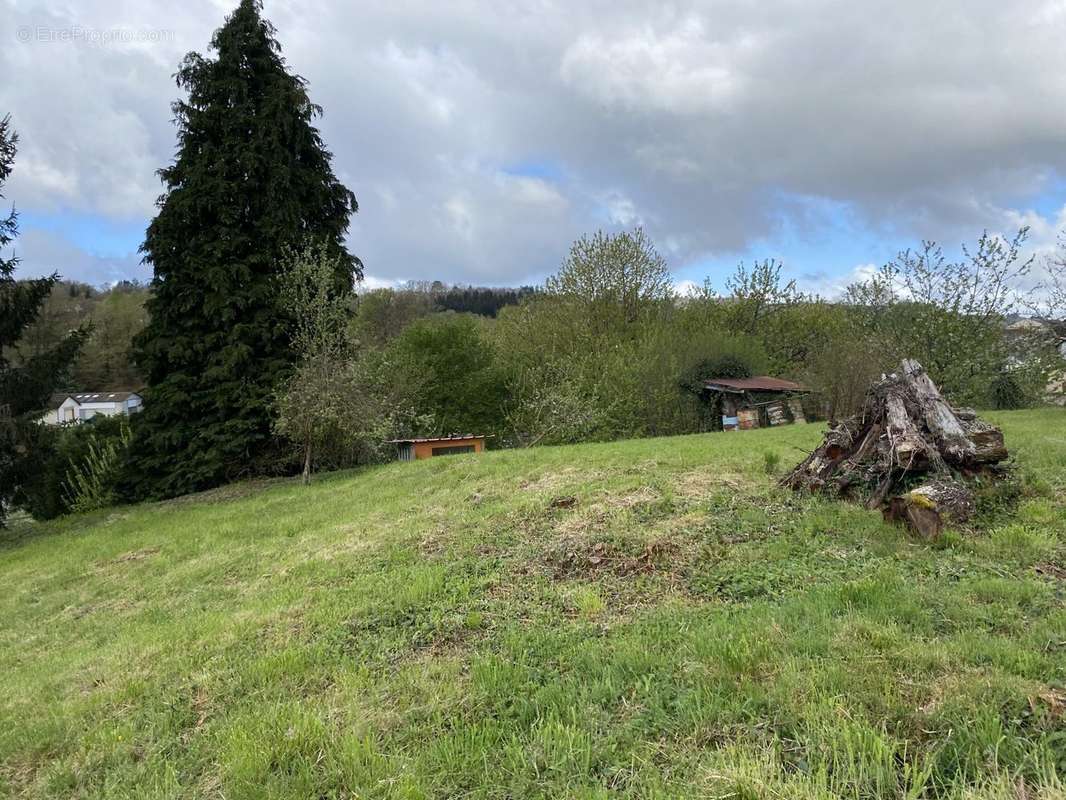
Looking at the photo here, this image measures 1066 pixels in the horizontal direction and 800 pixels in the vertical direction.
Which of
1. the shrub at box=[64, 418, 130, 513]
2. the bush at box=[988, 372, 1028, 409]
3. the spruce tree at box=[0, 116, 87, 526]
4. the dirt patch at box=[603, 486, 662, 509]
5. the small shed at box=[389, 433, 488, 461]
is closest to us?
the dirt patch at box=[603, 486, 662, 509]

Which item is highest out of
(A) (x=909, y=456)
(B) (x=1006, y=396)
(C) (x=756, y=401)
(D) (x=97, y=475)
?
(B) (x=1006, y=396)

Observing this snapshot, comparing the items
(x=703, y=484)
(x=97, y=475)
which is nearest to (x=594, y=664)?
(x=703, y=484)

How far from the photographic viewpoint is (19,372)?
45.4 feet

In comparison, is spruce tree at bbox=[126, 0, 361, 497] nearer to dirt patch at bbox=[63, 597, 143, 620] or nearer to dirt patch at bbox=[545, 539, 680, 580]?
dirt patch at bbox=[63, 597, 143, 620]

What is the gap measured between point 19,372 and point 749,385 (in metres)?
21.5

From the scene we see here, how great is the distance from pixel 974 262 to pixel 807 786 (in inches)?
842

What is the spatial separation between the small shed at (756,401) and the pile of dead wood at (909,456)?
16.2m

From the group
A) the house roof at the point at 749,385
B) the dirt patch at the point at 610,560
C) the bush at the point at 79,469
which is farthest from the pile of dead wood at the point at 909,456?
the house roof at the point at 749,385

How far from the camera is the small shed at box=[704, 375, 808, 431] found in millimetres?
22594

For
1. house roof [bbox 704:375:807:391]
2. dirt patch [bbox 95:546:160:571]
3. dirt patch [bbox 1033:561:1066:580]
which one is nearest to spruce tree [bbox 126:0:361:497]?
dirt patch [bbox 95:546:160:571]

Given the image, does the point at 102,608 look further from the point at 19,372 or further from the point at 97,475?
the point at 97,475

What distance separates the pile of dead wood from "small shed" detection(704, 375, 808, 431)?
1623 centimetres

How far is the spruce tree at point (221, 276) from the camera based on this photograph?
1716cm

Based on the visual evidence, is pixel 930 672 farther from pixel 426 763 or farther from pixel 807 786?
pixel 426 763
